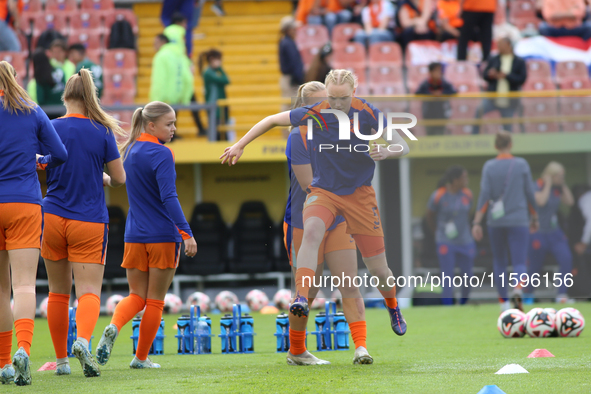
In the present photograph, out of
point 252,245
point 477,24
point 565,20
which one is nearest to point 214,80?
point 252,245

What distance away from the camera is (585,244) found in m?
11.8

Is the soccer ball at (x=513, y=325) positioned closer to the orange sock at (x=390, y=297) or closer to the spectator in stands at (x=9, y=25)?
the orange sock at (x=390, y=297)

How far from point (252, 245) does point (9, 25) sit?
777cm

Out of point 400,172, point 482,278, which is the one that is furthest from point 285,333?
point 400,172

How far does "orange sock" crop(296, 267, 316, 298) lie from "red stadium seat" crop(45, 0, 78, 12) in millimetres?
15441

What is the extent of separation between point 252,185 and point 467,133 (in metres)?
4.65

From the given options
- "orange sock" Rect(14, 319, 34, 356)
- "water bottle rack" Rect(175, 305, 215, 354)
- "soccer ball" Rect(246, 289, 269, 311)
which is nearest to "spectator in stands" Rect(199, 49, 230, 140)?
"soccer ball" Rect(246, 289, 269, 311)

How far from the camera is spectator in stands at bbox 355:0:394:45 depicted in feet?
54.6

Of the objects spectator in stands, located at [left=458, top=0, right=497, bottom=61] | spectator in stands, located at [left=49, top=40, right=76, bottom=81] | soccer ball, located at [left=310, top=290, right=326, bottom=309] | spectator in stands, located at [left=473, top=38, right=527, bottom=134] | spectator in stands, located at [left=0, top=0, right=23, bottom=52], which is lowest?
soccer ball, located at [left=310, top=290, right=326, bottom=309]

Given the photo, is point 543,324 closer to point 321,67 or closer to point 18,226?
point 18,226

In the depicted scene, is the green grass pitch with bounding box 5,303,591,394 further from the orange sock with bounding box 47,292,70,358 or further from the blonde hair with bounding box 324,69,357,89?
the blonde hair with bounding box 324,69,357,89

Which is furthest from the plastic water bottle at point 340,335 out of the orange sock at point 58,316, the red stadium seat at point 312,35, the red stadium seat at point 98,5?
the red stadium seat at point 98,5

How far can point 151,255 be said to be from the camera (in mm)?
5570

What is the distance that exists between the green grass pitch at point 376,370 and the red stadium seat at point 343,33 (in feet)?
31.6
